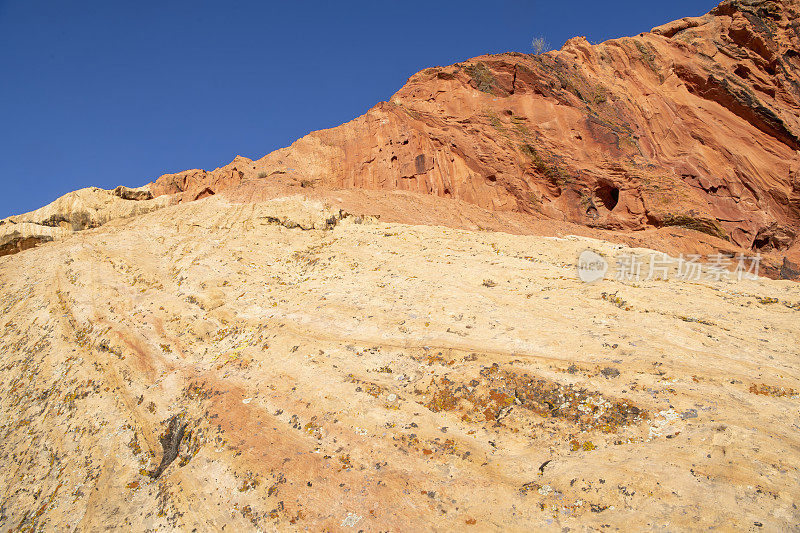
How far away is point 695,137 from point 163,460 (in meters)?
28.6

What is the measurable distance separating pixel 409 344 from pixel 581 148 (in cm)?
1727

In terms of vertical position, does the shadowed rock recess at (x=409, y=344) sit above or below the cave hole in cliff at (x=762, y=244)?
below

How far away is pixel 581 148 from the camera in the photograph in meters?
22.0

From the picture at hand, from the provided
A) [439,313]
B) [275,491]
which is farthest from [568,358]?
[275,491]

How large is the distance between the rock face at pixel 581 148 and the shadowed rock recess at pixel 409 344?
7.1 inches

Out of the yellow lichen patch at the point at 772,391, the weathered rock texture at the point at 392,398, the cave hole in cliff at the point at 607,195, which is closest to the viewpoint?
the weathered rock texture at the point at 392,398

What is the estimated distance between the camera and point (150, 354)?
A: 1009 centimetres

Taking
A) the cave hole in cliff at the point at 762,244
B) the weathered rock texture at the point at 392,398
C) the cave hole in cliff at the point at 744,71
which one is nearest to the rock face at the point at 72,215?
the weathered rock texture at the point at 392,398

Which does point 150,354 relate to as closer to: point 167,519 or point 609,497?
point 167,519

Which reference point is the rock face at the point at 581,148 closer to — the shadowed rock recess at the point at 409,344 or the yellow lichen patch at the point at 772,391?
the shadowed rock recess at the point at 409,344

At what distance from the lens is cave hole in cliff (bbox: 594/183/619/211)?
21.2 m

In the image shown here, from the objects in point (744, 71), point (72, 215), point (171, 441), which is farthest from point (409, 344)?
point (744, 71)

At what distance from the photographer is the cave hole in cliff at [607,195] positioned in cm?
2120

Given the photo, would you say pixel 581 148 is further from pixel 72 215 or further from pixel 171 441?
pixel 72 215
